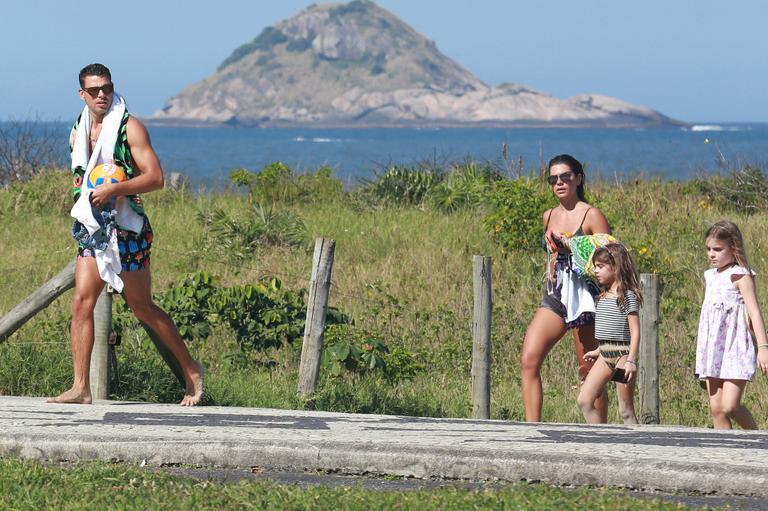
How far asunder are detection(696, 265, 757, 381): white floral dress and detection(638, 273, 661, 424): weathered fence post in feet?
3.36

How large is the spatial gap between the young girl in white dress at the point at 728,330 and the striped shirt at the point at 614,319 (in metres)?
0.43

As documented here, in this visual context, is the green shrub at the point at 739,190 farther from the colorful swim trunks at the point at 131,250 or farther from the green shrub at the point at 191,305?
the colorful swim trunks at the point at 131,250

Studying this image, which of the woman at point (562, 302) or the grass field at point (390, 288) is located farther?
the grass field at point (390, 288)

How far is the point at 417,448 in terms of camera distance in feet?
18.9

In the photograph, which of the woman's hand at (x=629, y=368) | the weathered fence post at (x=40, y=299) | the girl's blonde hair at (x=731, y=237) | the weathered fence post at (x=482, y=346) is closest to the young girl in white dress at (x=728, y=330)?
the girl's blonde hair at (x=731, y=237)

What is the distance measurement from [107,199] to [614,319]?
116 inches

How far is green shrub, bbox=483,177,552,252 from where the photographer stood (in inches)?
559

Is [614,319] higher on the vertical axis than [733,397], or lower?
higher

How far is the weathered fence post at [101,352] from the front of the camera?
7.86 meters

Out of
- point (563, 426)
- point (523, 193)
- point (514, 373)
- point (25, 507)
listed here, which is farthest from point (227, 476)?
point (523, 193)

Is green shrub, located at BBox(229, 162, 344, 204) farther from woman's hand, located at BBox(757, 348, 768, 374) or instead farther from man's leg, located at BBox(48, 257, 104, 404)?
woman's hand, located at BBox(757, 348, 768, 374)

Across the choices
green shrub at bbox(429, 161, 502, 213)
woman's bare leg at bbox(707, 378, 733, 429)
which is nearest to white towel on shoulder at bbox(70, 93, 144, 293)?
woman's bare leg at bbox(707, 378, 733, 429)

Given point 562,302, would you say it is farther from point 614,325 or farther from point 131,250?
point 131,250

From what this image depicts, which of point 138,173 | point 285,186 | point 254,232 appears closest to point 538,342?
point 138,173
